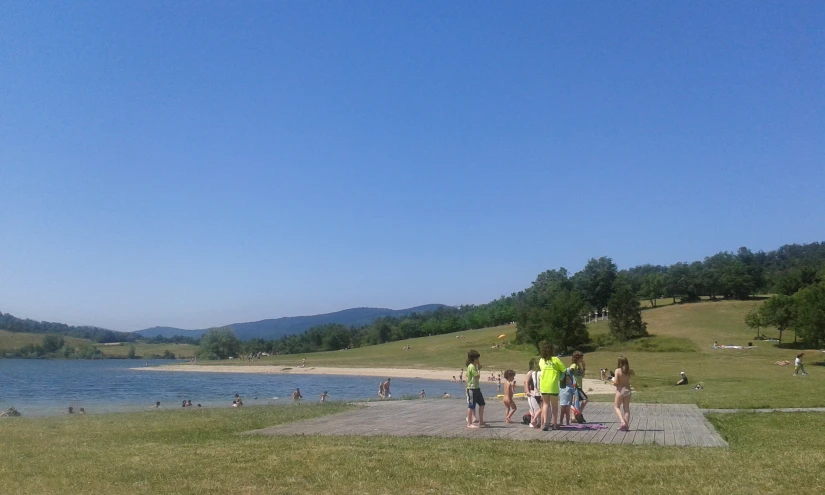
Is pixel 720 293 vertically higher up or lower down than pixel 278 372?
higher up

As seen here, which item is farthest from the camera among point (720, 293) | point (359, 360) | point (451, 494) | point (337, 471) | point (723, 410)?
point (720, 293)

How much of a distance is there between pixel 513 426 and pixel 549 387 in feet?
6.51

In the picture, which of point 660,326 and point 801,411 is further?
point 660,326

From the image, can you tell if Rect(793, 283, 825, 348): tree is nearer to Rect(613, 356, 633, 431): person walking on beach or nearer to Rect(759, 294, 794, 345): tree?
Rect(759, 294, 794, 345): tree

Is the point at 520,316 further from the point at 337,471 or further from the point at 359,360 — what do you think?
the point at 337,471

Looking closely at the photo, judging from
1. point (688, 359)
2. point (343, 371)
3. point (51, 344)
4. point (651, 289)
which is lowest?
point (343, 371)

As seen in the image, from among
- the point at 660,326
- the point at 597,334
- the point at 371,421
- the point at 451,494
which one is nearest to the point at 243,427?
the point at 371,421

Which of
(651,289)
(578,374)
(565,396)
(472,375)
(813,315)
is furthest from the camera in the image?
(651,289)

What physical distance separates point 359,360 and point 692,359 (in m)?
61.6

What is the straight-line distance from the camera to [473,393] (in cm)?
1571

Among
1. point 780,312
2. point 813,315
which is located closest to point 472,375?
point 813,315

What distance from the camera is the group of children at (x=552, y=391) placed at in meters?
14.6

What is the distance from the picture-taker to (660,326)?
102 meters

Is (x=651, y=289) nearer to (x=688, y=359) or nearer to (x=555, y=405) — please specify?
(x=688, y=359)
